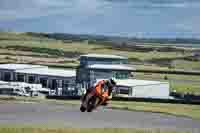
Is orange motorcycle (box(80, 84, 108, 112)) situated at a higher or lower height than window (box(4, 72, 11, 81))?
higher

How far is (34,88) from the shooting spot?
56.8 m

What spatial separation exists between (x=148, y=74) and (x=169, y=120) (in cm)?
8023

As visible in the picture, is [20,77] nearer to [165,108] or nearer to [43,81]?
[43,81]

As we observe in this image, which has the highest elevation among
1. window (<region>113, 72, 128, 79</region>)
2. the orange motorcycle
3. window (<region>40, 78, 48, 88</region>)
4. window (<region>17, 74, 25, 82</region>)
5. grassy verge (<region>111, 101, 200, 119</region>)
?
the orange motorcycle

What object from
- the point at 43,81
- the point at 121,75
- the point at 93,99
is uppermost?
the point at 93,99

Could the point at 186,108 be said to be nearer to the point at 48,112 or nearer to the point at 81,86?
the point at 48,112

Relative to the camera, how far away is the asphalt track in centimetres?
2812

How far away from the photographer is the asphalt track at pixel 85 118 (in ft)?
92.3

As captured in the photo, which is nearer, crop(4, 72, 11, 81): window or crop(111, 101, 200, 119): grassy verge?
crop(111, 101, 200, 119): grassy verge

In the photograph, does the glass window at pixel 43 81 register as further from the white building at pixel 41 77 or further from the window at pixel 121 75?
the window at pixel 121 75

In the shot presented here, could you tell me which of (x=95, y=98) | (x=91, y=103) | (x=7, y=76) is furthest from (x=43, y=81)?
(x=95, y=98)

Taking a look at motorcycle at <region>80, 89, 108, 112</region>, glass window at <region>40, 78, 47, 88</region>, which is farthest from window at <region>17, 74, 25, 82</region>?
motorcycle at <region>80, 89, 108, 112</region>

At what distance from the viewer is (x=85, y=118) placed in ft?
103

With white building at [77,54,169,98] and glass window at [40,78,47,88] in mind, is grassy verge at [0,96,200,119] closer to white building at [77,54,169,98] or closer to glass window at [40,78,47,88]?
white building at [77,54,169,98]
